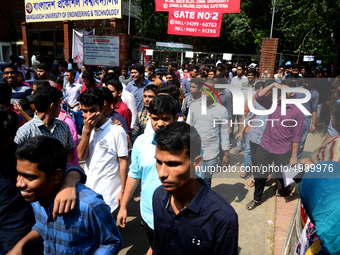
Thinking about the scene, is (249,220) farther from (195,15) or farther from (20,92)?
(195,15)

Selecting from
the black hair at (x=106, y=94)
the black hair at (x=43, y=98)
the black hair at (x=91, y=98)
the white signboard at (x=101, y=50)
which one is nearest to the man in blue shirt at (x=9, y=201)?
the black hair at (x=43, y=98)

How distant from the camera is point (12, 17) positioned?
1953cm

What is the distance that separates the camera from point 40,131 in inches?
93.6

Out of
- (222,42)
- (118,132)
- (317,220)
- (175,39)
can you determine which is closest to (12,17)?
(175,39)

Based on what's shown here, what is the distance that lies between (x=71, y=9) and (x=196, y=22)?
7698 millimetres

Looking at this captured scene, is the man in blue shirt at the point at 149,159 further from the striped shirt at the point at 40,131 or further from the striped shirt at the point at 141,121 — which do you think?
the striped shirt at the point at 141,121

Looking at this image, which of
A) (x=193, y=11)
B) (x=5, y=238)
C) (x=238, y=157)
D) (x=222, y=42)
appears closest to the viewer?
(x=5, y=238)

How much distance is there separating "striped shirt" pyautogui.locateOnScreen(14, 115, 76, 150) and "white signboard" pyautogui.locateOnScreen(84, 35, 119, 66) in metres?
8.22

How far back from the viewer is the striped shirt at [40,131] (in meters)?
2.30

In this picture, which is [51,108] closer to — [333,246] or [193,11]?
[333,246]

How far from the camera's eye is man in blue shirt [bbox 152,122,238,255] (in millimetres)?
1298

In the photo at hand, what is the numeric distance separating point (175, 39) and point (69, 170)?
3008cm

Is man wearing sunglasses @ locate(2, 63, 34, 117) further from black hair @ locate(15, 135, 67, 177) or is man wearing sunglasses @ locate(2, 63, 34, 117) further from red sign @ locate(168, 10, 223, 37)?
red sign @ locate(168, 10, 223, 37)

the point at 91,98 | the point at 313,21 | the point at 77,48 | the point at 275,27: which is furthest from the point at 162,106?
the point at 275,27
